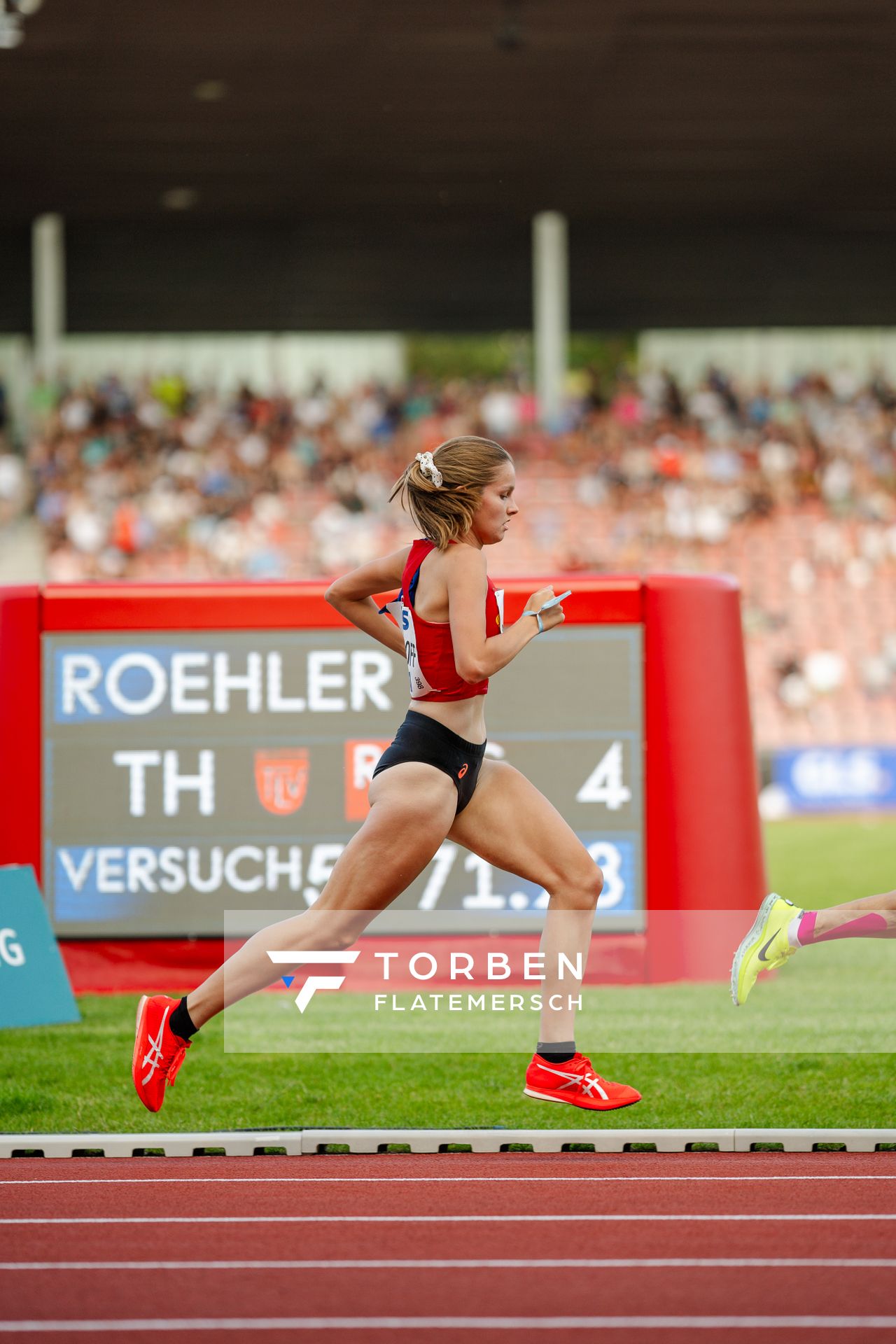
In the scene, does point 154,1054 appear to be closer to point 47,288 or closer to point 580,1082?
point 580,1082

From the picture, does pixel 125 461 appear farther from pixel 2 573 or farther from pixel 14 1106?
pixel 14 1106

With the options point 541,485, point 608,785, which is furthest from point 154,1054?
point 541,485

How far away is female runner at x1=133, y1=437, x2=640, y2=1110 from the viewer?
5066 mm

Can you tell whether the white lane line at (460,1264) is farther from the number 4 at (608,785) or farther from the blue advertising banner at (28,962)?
the number 4 at (608,785)

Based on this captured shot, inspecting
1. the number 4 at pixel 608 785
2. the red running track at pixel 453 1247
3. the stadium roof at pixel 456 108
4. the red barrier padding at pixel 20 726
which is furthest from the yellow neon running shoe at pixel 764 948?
the stadium roof at pixel 456 108

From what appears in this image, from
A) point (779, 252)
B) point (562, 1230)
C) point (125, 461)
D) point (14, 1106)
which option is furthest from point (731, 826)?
point (779, 252)

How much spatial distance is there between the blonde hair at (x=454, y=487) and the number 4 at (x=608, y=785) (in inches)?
144

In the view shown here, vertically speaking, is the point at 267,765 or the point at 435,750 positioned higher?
the point at 267,765

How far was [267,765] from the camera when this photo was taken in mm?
8695

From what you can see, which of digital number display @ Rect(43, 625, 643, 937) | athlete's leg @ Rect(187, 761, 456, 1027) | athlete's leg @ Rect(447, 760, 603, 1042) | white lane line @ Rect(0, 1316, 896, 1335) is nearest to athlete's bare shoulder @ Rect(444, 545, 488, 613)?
athlete's leg @ Rect(187, 761, 456, 1027)

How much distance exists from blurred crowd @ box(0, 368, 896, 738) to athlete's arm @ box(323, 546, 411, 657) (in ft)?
60.9

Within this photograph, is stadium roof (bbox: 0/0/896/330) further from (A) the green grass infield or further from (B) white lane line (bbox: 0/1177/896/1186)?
(B) white lane line (bbox: 0/1177/896/1186)

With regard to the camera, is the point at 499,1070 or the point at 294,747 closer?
the point at 499,1070

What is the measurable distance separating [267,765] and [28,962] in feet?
5.09
